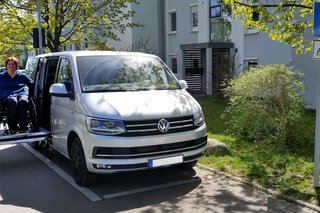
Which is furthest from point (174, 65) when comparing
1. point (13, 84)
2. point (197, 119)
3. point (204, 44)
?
point (197, 119)

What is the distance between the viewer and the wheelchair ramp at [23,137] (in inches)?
275

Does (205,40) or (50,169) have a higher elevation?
(205,40)

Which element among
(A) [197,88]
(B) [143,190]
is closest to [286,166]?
(B) [143,190]

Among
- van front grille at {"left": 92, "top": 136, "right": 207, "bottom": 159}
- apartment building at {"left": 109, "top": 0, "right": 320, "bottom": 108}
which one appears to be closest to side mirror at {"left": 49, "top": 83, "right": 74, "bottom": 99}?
van front grille at {"left": 92, "top": 136, "right": 207, "bottom": 159}

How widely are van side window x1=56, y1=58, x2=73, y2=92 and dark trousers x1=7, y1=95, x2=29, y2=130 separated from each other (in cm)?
97

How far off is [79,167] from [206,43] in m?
13.5

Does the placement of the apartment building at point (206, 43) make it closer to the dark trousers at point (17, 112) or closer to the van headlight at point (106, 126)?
the dark trousers at point (17, 112)

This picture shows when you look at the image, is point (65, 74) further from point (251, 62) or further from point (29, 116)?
point (251, 62)

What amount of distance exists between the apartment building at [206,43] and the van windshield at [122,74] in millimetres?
7879

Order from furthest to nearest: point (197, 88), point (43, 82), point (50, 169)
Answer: point (197, 88)
point (43, 82)
point (50, 169)

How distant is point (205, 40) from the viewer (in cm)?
2080

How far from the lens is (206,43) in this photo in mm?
18500

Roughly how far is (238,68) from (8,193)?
11951 millimetres

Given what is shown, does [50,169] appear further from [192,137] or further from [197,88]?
[197,88]
